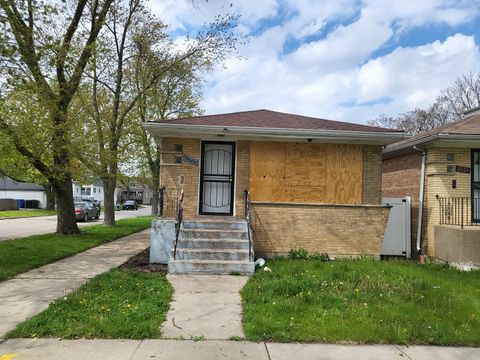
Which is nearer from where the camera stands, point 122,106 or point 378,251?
point 378,251

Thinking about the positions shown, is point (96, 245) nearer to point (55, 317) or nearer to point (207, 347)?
point (55, 317)

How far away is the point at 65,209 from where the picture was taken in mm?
16672

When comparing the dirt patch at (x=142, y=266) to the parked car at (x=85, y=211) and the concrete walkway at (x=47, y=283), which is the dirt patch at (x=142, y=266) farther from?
the parked car at (x=85, y=211)

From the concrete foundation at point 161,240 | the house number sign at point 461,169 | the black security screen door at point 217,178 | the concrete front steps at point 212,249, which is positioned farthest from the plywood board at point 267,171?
the house number sign at point 461,169

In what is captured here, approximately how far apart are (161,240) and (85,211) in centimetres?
2245

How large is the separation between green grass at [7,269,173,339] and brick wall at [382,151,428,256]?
7779mm

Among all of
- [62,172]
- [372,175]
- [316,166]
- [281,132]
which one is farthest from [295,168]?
[62,172]

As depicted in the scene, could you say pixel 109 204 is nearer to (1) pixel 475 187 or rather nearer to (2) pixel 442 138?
(2) pixel 442 138

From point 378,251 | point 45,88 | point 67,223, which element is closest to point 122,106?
point 67,223

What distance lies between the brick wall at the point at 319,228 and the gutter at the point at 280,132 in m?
1.88

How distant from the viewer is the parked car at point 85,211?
2925 centimetres

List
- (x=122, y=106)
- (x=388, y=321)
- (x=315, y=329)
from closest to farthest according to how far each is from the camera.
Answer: (x=315, y=329)
(x=388, y=321)
(x=122, y=106)

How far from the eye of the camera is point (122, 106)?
23.4 m

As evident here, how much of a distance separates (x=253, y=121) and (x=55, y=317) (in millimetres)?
7857
